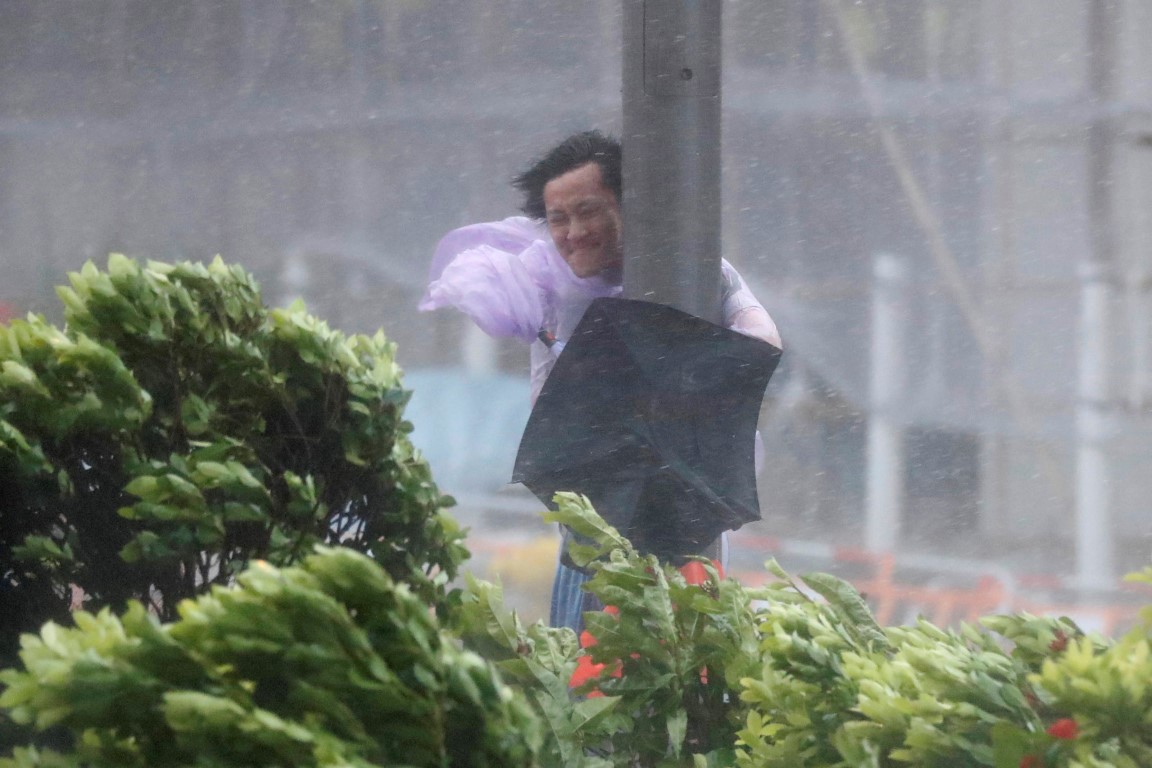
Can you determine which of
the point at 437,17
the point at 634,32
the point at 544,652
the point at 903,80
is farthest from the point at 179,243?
the point at 544,652

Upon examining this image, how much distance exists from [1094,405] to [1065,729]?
5557mm

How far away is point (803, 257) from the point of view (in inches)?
239

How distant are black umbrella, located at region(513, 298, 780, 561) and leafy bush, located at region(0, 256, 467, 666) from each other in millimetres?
693

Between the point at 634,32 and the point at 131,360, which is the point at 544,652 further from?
the point at 634,32

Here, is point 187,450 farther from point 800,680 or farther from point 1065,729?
point 1065,729

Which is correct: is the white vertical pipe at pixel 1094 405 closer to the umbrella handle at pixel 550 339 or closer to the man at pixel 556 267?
the man at pixel 556 267

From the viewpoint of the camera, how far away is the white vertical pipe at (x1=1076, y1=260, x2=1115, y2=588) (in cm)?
605

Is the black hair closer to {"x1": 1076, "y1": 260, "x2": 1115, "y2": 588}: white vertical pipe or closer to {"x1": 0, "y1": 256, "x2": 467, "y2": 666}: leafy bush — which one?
{"x1": 0, "y1": 256, "x2": 467, "y2": 666}: leafy bush

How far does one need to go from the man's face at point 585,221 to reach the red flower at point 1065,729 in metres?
1.34

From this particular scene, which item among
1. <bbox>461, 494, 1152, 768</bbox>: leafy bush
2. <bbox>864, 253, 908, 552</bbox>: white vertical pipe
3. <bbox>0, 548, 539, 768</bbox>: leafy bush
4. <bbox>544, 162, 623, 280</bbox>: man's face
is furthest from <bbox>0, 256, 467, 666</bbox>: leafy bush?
<bbox>864, 253, 908, 552</bbox>: white vertical pipe

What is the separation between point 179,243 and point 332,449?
540cm

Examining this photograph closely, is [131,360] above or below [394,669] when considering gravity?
above

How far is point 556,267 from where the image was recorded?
2314 mm

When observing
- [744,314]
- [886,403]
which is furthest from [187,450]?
[886,403]
